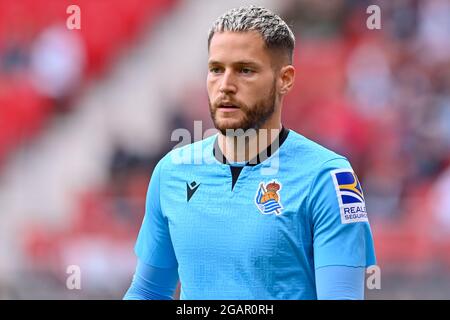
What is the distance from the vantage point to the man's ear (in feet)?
9.27

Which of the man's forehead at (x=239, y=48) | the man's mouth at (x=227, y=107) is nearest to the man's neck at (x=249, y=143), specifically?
the man's mouth at (x=227, y=107)

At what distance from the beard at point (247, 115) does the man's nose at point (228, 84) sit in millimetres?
32

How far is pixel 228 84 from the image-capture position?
2.69 metres

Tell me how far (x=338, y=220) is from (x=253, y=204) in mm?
289

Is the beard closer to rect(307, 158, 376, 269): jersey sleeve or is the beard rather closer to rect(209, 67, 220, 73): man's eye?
rect(209, 67, 220, 73): man's eye

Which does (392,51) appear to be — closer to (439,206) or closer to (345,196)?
(439,206)

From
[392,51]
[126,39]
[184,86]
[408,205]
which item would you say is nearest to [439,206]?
[408,205]

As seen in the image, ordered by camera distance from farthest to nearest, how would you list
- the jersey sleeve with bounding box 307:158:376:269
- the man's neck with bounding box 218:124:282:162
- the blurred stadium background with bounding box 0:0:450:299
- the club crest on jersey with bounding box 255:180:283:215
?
the blurred stadium background with bounding box 0:0:450:299 → the man's neck with bounding box 218:124:282:162 → the club crest on jersey with bounding box 255:180:283:215 → the jersey sleeve with bounding box 307:158:376:269

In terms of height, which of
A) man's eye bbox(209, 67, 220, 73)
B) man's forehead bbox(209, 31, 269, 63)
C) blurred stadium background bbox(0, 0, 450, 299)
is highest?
man's forehead bbox(209, 31, 269, 63)

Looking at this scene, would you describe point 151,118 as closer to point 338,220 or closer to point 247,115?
point 247,115

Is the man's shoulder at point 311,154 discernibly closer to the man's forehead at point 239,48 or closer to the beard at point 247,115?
the beard at point 247,115

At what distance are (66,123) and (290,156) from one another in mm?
6051

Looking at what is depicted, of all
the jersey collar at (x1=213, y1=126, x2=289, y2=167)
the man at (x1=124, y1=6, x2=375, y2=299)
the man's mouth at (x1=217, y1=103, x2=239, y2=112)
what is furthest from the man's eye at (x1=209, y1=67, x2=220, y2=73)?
the jersey collar at (x1=213, y1=126, x2=289, y2=167)
